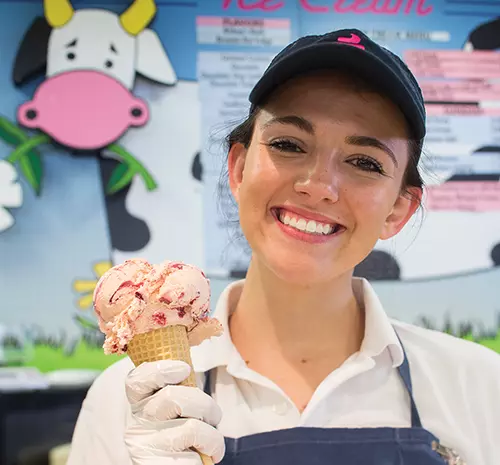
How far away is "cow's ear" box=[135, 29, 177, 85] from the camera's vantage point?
2443 mm

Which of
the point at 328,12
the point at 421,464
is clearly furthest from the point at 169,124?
the point at 421,464

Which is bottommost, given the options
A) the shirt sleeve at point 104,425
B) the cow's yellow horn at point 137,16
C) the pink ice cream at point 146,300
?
the shirt sleeve at point 104,425

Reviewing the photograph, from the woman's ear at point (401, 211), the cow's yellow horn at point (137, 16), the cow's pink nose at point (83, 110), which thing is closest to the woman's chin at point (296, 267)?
the woman's ear at point (401, 211)

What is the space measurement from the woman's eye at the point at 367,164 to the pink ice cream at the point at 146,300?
42 cm

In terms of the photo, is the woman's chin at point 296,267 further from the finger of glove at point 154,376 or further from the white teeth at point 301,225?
the finger of glove at point 154,376

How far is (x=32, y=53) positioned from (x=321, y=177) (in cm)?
174

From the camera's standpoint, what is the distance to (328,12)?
99.3 inches

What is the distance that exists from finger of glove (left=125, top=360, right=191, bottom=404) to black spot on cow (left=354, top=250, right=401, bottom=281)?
1.53m

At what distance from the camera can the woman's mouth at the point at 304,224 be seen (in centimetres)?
120

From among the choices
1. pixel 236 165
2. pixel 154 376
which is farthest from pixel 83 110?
pixel 154 376

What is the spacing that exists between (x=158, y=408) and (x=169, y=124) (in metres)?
1.65

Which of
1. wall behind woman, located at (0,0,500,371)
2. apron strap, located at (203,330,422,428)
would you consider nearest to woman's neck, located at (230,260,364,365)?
apron strap, located at (203,330,422,428)

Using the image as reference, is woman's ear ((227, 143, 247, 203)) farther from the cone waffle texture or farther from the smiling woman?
the cone waffle texture

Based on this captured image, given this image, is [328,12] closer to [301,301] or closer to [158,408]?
[301,301]
